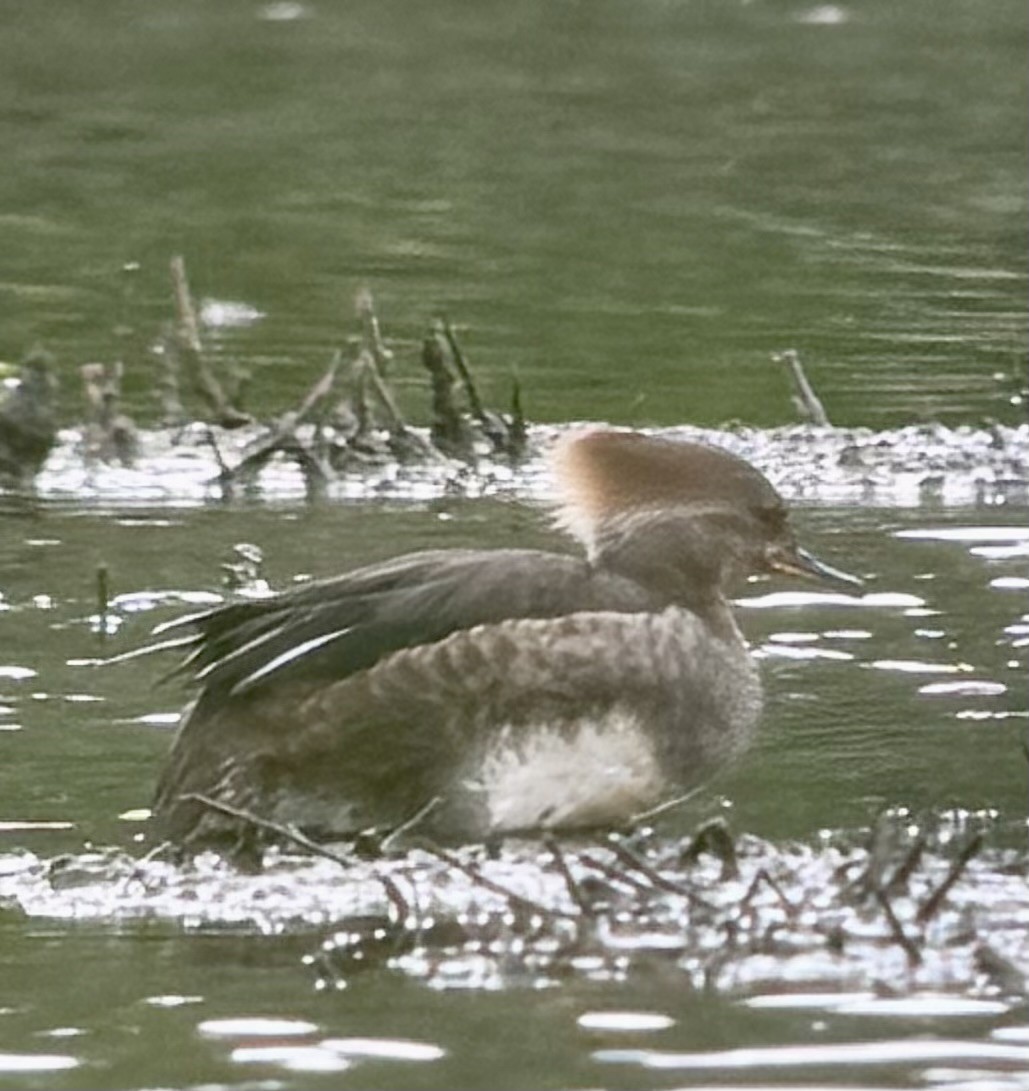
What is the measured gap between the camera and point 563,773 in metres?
7.81

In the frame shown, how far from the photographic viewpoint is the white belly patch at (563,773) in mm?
7793

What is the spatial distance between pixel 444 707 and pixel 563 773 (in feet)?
0.89

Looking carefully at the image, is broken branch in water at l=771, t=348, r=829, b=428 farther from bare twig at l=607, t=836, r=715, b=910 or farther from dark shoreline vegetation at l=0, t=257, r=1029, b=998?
bare twig at l=607, t=836, r=715, b=910

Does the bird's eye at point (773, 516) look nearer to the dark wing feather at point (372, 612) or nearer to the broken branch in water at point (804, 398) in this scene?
the dark wing feather at point (372, 612)

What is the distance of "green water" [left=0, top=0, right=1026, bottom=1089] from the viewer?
267 inches

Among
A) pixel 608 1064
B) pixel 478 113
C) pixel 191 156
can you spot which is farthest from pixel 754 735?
pixel 478 113

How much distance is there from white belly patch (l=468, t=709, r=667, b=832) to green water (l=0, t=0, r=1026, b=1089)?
334mm

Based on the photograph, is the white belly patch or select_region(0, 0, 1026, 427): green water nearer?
the white belly patch

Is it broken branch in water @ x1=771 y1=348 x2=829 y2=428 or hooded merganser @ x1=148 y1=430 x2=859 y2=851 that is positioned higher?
hooded merganser @ x1=148 y1=430 x2=859 y2=851

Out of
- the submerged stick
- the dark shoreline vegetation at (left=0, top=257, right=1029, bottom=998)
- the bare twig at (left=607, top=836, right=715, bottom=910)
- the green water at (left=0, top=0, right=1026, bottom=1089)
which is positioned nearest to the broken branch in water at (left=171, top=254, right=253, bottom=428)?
the green water at (left=0, top=0, right=1026, bottom=1089)

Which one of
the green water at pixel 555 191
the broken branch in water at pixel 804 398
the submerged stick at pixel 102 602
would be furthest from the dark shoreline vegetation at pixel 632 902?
the green water at pixel 555 191

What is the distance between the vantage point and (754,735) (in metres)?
8.59

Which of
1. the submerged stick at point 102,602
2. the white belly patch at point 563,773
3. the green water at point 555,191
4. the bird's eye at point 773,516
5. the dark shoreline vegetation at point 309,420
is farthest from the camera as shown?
the green water at point 555,191

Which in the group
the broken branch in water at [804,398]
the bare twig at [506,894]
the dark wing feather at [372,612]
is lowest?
the broken branch in water at [804,398]
